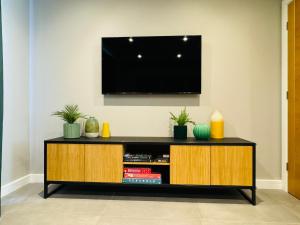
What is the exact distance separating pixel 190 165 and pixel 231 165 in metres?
0.39

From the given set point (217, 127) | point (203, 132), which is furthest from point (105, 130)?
point (217, 127)

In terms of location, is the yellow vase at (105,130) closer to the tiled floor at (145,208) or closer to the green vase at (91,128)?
the green vase at (91,128)

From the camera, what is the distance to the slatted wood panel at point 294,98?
98.8 inches

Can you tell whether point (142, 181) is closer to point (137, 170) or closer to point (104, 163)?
point (137, 170)

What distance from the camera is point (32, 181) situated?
2.99 m

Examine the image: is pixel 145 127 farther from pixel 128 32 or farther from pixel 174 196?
pixel 128 32

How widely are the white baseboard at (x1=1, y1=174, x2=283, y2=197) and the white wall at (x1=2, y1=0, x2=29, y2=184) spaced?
0.18ft

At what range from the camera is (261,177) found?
9.29 feet

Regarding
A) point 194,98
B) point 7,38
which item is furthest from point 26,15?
point 194,98

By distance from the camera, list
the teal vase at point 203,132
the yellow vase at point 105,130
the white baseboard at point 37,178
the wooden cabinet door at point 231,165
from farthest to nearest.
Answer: the white baseboard at point 37,178 < the yellow vase at point 105,130 < the teal vase at point 203,132 < the wooden cabinet door at point 231,165

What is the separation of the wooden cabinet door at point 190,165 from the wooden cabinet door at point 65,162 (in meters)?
0.92

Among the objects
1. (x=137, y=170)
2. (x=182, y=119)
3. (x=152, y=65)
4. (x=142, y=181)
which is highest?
(x=152, y=65)

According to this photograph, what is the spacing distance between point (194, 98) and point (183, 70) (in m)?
0.35

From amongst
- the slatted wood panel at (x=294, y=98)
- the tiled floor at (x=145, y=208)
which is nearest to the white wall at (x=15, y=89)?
the tiled floor at (x=145, y=208)
